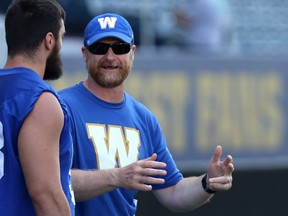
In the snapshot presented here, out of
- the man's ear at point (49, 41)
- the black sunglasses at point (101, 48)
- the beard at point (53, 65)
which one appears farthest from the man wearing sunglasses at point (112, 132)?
the man's ear at point (49, 41)

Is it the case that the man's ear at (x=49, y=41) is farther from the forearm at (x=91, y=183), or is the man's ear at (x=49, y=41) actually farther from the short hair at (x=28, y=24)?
the forearm at (x=91, y=183)

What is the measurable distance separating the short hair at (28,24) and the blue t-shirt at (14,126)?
0.35 feet

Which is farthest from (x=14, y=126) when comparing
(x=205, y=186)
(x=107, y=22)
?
(x=205, y=186)

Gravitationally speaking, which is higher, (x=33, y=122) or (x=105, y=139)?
(x=33, y=122)

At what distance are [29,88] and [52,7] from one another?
0.40m

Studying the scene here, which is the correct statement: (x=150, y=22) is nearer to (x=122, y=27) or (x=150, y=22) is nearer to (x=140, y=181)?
(x=122, y=27)

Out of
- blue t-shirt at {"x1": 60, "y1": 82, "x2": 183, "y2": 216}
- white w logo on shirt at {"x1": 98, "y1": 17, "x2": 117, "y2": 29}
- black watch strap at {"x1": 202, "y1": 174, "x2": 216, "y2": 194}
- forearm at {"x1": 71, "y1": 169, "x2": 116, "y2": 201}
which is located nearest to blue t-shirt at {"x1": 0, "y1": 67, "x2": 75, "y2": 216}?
forearm at {"x1": 71, "y1": 169, "x2": 116, "y2": 201}

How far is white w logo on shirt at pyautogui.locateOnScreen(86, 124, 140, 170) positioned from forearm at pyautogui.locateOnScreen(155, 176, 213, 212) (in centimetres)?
40

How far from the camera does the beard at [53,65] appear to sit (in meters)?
4.11

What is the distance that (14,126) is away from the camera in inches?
153

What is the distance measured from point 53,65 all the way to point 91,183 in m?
0.76

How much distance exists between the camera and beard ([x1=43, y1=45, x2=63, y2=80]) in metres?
4.11

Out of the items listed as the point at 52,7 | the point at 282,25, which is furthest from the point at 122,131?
the point at 282,25

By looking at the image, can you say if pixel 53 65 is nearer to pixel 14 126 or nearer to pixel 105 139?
pixel 14 126
